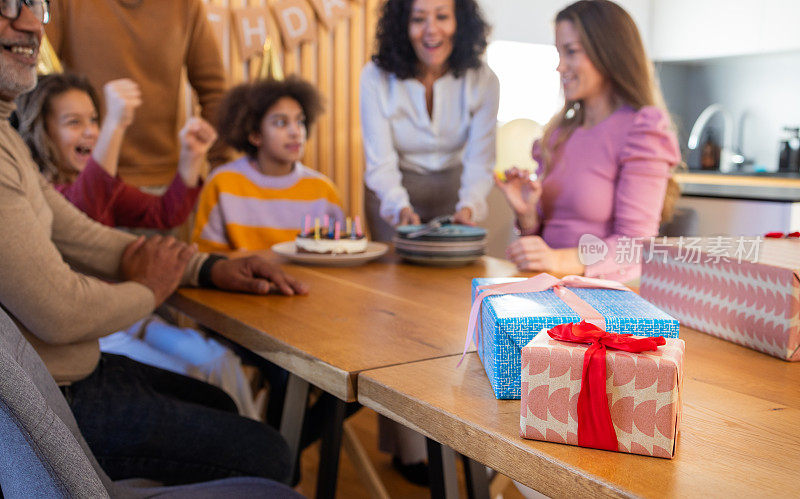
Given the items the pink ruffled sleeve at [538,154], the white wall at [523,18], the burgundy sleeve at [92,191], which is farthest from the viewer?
the white wall at [523,18]

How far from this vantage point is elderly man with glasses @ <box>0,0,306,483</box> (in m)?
1.12

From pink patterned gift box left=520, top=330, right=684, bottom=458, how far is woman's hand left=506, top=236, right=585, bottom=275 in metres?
0.98

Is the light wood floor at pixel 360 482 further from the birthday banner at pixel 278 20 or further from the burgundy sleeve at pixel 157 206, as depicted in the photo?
the birthday banner at pixel 278 20

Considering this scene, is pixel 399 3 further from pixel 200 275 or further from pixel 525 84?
pixel 525 84

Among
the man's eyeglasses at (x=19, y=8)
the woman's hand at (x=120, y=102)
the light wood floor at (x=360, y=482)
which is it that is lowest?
the light wood floor at (x=360, y=482)

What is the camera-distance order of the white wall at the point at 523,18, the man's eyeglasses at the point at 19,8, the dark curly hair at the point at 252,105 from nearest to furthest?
the man's eyeglasses at the point at 19,8 → the dark curly hair at the point at 252,105 → the white wall at the point at 523,18

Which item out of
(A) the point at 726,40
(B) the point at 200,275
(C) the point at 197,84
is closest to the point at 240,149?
(C) the point at 197,84

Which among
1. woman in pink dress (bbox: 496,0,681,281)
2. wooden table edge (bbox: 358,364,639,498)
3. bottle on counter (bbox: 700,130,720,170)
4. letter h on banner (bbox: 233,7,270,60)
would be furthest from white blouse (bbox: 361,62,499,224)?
bottle on counter (bbox: 700,130,720,170)

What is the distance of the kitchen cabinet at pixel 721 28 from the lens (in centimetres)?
381

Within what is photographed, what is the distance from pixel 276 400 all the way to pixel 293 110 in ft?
3.56

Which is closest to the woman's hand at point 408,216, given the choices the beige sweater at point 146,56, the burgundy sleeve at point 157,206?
the burgundy sleeve at point 157,206

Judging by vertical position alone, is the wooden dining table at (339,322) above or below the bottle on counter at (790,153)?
below

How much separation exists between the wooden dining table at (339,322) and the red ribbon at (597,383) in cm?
33

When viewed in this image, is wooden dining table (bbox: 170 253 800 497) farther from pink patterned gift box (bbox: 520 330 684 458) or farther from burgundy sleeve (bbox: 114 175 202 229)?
burgundy sleeve (bbox: 114 175 202 229)
